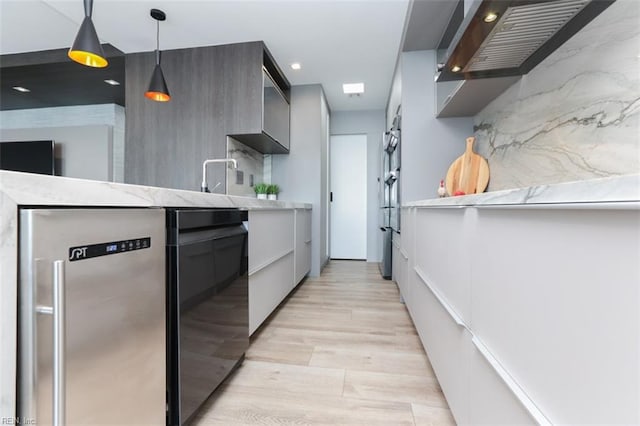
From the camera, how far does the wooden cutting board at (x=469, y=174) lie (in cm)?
206

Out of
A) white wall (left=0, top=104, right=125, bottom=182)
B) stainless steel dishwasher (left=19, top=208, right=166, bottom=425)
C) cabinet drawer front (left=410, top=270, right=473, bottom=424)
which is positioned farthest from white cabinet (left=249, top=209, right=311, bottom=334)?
white wall (left=0, top=104, right=125, bottom=182)

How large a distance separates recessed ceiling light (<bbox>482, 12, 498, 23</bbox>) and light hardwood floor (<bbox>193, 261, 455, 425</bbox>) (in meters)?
1.66

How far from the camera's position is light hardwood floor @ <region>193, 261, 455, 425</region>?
118cm

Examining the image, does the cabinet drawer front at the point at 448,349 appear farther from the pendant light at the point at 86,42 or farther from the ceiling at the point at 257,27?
the pendant light at the point at 86,42

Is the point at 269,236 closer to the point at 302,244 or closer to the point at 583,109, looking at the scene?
the point at 302,244

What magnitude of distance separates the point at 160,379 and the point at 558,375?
108cm

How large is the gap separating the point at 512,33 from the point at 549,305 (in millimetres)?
1287

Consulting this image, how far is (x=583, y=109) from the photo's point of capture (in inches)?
46.1

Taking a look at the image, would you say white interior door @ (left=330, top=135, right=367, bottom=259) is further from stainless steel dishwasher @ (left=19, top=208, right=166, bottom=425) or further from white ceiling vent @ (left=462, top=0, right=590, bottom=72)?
stainless steel dishwasher @ (left=19, top=208, right=166, bottom=425)

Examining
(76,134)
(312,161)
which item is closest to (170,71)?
(312,161)

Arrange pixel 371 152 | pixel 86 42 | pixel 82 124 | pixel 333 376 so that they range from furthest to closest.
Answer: pixel 371 152, pixel 82 124, pixel 86 42, pixel 333 376

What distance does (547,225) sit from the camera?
1.72 ft

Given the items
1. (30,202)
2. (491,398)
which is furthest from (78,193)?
(491,398)

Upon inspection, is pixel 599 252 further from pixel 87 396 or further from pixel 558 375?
pixel 87 396
